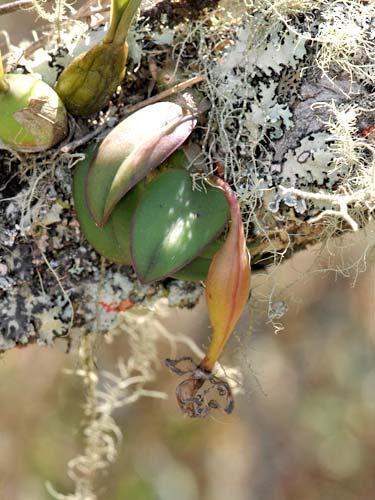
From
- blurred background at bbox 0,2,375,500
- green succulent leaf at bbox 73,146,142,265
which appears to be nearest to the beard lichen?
green succulent leaf at bbox 73,146,142,265

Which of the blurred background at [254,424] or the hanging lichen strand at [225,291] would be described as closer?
the hanging lichen strand at [225,291]

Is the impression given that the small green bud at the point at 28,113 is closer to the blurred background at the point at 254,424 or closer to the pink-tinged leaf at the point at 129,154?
the pink-tinged leaf at the point at 129,154

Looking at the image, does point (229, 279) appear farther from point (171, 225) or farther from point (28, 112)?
point (28, 112)

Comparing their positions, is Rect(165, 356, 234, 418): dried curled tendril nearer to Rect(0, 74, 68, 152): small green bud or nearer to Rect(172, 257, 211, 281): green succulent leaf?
Rect(172, 257, 211, 281): green succulent leaf

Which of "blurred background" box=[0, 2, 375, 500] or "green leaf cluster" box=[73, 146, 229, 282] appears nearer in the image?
"green leaf cluster" box=[73, 146, 229, 282]

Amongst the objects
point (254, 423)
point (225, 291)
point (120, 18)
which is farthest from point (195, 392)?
point (254, 423)

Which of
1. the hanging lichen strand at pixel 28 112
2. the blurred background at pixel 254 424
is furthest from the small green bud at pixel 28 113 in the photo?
the blurred background at pixel 254 424
